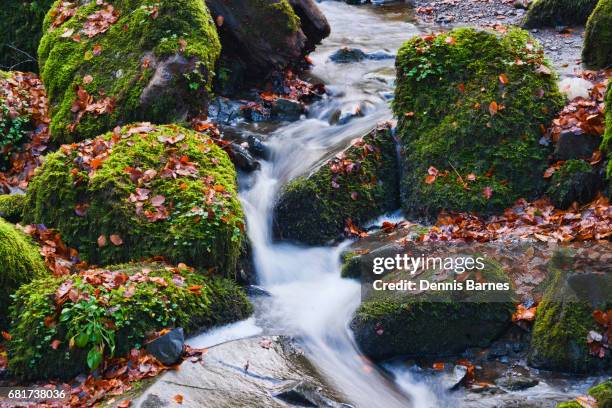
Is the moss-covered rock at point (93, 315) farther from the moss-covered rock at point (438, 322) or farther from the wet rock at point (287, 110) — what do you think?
the wet rock at point (287, 110)

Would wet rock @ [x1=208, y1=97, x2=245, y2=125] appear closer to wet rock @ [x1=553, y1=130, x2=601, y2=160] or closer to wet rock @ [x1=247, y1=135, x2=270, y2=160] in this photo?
wet rock @ [x1=247, y1=135, x2=270, y2=160]

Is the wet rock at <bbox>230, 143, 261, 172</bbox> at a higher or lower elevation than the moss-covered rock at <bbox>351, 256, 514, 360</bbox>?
higher

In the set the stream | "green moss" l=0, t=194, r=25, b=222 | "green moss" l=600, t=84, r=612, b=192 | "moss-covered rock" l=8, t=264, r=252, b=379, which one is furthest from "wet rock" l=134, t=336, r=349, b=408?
"green moss" l=600, t=84, r=612, b=192

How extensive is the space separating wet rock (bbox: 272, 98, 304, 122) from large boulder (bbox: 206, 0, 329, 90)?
34.5 inches

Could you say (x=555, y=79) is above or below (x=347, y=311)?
above

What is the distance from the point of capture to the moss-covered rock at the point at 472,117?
7867mm

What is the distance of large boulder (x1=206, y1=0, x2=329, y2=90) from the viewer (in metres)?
10.6

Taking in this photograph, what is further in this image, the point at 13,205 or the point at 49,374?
the point at 13,205

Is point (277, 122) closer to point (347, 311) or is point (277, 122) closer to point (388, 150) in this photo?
point (388, 150)

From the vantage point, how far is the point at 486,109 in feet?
26.8

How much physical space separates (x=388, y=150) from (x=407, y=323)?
114 inches

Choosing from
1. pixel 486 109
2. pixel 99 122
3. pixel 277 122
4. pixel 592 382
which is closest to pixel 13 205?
pixel 99 122

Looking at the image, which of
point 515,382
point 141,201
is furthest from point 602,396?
point 141,201

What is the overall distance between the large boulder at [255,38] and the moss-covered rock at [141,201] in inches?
128
